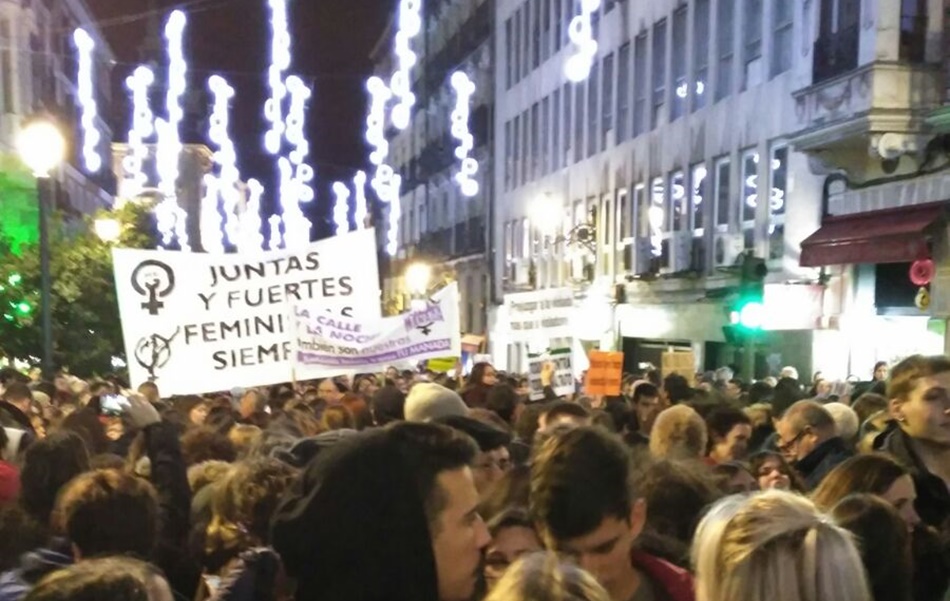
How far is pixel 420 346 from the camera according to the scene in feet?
40.2

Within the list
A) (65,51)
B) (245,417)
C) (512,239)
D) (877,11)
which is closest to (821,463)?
(245,417)

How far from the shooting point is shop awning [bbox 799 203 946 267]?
585 inches

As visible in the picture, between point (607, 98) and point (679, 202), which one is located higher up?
point (607, 98)

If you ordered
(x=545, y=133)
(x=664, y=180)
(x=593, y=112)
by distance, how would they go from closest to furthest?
(x=664, y=180)
(x=593, y=112)
(x=545, y=133)

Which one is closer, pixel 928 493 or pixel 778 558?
pixel 778 558

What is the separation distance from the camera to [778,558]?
2.62 m

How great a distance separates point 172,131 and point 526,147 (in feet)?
38.5

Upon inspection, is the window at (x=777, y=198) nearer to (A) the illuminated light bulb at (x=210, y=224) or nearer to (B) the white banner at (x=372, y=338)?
(B) the white banner at (x=372, y=338)

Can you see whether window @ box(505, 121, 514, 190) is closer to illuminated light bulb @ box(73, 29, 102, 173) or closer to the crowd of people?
illuminated light bulb @ box(73, 29, 102, 173)

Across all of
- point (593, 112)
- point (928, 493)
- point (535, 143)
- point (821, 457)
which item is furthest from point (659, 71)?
point (928, 493)

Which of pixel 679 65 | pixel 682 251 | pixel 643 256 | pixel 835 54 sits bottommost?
pixel 643 256

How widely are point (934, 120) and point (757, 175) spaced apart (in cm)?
549

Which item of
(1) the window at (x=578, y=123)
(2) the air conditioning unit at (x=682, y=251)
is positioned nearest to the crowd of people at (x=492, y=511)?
(2) the air conditioning unit at (x=682, y=251)

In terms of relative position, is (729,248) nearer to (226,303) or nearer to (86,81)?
(226,303)
